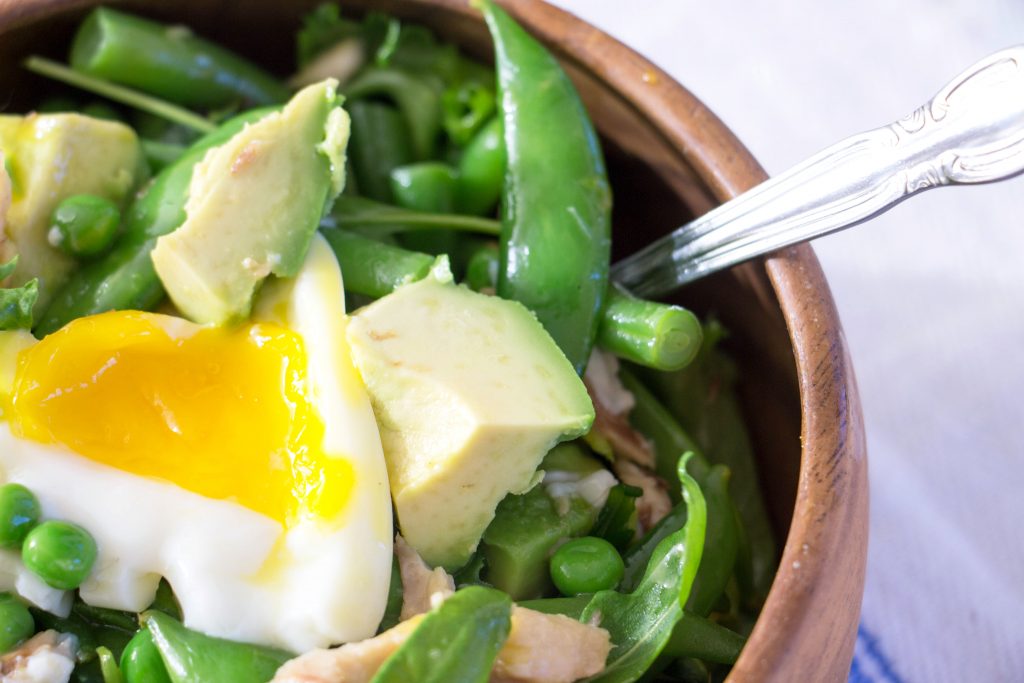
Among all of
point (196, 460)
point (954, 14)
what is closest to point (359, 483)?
point (196, 460)

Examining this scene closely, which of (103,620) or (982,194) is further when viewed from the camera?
(982,194)

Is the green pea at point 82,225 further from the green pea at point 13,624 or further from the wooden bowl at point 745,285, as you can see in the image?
the green pea at point 13,624

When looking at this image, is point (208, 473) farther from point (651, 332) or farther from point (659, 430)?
point (659, 430)

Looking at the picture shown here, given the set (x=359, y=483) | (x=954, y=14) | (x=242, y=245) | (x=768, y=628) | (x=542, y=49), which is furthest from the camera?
(x=954, y=14)

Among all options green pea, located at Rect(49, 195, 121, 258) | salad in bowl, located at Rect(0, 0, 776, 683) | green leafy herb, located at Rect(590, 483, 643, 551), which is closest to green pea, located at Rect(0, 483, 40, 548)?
salad in bowl, located at Rect(0, 0, 776, 683)

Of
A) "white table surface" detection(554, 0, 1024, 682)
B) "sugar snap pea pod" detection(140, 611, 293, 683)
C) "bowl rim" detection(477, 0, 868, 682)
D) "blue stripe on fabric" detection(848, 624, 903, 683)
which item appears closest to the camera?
"bowl rim" detection(477, 0, 868, 682)

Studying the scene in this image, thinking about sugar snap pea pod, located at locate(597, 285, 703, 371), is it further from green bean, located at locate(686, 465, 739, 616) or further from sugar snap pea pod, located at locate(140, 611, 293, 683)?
sugar snap pea pod, located at locate(140, 611, 293, 683)

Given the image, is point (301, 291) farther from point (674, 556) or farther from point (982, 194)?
point (982, 194)

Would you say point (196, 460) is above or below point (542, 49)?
below
